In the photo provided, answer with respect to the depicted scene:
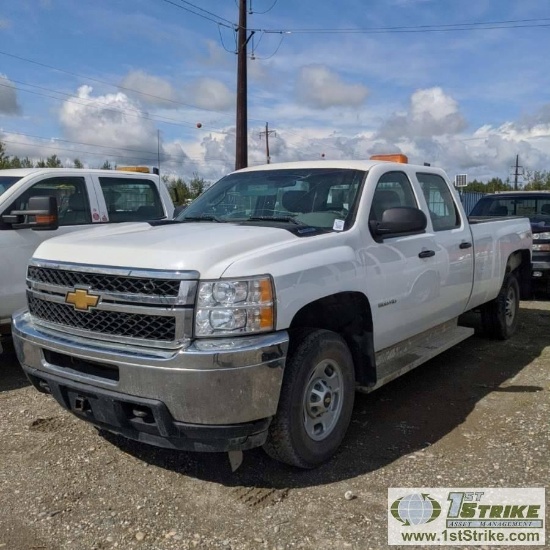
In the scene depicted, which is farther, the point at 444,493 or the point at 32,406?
the point at 32,406

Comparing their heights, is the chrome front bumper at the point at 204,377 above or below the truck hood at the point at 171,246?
below

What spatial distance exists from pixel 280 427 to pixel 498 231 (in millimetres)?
4049

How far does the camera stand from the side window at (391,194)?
14.1ft

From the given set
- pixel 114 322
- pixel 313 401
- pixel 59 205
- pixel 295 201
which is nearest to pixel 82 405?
pixel 114 322

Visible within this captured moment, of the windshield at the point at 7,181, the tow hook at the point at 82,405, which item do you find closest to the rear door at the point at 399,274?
the tow hook at the point at 82,405

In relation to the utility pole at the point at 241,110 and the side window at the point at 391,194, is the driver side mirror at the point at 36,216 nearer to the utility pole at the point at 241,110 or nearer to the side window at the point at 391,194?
the side window at the point at 391,194

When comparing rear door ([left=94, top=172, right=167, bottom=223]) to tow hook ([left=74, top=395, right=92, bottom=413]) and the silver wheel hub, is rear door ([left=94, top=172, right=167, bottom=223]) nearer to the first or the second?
tow hook ([left=74, top=395, right=92, bottom=413])

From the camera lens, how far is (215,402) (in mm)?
2953

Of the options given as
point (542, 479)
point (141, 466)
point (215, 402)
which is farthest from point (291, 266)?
point (542, 479)

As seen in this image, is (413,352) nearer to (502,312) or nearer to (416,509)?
(416,509)

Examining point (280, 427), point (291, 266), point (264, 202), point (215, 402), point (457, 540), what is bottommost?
point (457, 540)

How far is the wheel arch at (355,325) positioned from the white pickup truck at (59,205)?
10.6 feet

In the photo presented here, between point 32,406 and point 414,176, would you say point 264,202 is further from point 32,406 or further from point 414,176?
point 32,406

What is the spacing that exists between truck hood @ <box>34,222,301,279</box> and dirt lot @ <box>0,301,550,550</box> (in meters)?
1.31
